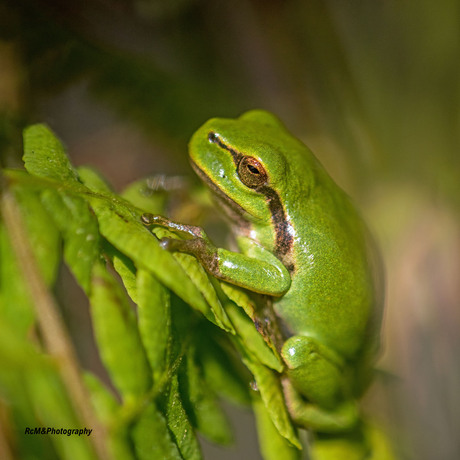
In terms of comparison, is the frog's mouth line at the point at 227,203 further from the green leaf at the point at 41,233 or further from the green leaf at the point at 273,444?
the green leaf at the point at 41,233

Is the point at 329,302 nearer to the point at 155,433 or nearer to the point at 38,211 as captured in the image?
the point at 155,433

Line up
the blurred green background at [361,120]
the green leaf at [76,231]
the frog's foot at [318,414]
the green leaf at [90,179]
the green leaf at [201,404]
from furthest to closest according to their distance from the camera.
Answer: the blurred green background at [361,120]
the frog's foot at [318,414]
the green leaf at [90,179]
the green leaf at [201,404]
the green leaf at [76,231]

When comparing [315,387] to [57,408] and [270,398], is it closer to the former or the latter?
[270,398]

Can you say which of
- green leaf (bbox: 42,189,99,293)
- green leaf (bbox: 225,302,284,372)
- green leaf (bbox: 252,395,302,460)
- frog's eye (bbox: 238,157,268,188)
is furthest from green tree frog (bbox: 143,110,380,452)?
green leaf (bbox: 42,189,99,293)

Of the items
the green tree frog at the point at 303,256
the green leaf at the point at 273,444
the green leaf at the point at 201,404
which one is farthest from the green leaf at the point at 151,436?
the green tree frog at the point at 303,256

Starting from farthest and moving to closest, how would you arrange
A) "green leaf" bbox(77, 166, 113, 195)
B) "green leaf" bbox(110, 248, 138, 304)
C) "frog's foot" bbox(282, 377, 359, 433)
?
"frog's foot" bbox(282, 377, 359, 433), "green leaf" bbox(77, 166, 113, 195), "green leaf" bbox(110, 248, 138, 304)

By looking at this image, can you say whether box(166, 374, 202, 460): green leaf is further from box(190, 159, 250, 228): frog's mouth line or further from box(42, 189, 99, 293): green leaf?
box(190, 159, 250, 228): frog's mouth line
